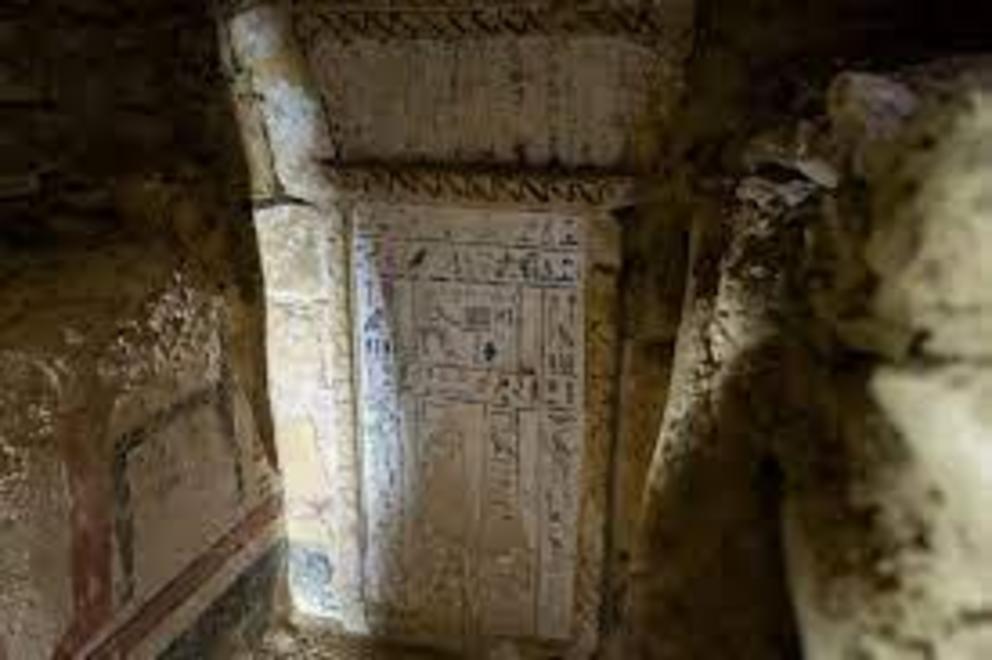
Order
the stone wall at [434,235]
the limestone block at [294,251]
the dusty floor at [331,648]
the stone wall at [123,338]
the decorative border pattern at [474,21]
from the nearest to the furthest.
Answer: the stone wall at [123,338] → the decorative border pattern at [474,21] → the stone wall at [434,235] → the limestone block at [294,251] → the dusty floor at [331,648]

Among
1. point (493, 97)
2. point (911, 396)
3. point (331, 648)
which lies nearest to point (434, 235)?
point (493, 97)

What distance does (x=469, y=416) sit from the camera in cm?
298

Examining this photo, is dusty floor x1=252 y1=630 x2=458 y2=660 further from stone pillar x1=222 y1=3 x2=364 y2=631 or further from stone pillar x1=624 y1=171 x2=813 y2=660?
stone pillar x1=624 y1=171 x2=813 y2=660

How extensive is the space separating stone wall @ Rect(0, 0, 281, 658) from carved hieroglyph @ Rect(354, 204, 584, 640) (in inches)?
14.6

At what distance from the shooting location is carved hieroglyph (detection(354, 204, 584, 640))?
112 inches

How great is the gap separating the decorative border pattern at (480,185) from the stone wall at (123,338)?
397 millimetres

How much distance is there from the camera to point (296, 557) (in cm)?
327

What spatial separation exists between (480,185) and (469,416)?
0.65m

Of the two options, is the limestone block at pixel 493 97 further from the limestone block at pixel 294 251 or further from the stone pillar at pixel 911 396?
the stone pillar at pixel 911 396

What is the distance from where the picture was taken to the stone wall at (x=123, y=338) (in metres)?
2.28

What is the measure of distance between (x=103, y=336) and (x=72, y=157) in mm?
555

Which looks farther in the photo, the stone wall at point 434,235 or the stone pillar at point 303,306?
the stone pillar at point 303,306

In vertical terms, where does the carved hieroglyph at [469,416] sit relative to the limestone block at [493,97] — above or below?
below

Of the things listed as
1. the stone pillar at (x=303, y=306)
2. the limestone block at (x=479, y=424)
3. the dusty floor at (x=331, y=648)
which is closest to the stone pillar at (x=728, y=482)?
the limestone block at (x=479, y=424)
